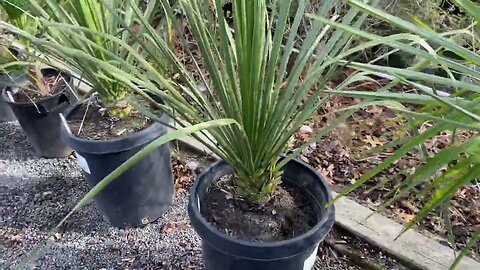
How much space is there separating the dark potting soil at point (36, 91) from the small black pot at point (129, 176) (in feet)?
0.97

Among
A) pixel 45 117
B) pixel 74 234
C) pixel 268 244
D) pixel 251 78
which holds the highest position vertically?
pixel 251 78

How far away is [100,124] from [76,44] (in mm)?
254

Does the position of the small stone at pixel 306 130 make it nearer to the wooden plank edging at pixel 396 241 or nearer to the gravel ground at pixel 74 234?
the wooden plank edging at pixel 396 241

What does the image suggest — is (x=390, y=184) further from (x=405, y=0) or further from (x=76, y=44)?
(x=76, y=44)

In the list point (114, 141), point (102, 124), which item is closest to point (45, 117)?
point (102, 124)

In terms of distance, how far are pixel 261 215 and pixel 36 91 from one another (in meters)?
0.97

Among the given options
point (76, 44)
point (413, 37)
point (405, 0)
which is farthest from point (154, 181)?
point (405, 0)

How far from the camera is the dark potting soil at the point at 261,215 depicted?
1021mm

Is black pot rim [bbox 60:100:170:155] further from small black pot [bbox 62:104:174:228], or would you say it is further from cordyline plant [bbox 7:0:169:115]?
cordyline plant [bbox 7:0:169:115]

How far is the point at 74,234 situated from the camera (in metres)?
1.46

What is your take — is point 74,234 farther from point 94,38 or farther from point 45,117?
point 94,38

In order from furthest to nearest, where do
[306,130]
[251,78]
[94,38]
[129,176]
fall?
1. [306,130]
2. [129,176]
3. [94,38]
4. [251,78]

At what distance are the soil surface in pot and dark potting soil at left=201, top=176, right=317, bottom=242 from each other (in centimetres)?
36

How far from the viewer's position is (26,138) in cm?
187
